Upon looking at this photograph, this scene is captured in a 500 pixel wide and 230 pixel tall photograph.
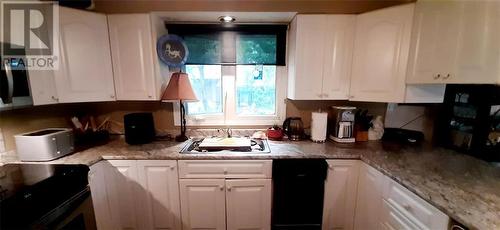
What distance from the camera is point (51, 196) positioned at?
1088 millimetres

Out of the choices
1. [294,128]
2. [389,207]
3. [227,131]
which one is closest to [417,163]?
[389,207]

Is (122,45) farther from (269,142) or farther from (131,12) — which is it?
(269,142)

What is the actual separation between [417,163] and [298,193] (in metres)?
0.85

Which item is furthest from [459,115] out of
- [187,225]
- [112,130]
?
[112,130]

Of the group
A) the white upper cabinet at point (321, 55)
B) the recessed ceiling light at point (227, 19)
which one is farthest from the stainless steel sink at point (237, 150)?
the recessed ceiling light at point (227, 19)

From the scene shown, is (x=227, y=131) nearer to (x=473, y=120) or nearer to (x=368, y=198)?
(x=368, y=198)

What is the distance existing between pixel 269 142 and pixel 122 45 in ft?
5.13

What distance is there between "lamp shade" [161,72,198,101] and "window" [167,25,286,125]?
0.93 ft

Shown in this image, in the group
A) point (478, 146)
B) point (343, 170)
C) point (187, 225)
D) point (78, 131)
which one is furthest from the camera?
point (78, 131)

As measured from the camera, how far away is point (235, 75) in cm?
214

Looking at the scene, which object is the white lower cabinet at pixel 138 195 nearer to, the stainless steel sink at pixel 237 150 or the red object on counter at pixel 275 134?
the stainless steel sink at pixel 237 150

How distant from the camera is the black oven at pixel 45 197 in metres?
0.93

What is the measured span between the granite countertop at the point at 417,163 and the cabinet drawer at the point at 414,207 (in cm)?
5

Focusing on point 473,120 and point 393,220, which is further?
point 473,120
